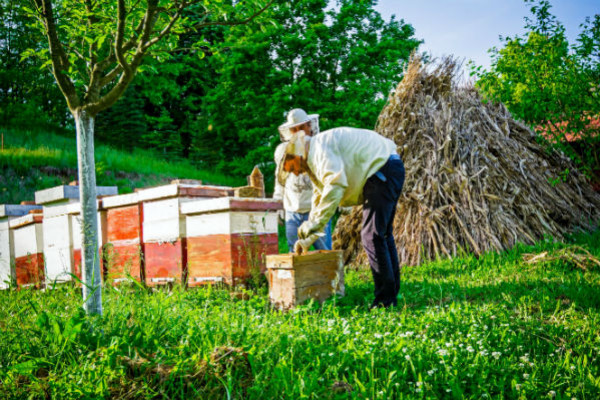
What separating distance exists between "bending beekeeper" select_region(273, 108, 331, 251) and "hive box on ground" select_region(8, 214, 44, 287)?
3.37 meters

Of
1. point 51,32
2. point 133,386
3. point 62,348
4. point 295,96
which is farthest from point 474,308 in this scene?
point 295,96

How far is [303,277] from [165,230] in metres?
1.81

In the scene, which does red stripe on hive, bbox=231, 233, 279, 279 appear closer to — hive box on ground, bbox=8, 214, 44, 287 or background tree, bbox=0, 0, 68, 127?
hive box on ground, bbox=8, 214, 44, 287

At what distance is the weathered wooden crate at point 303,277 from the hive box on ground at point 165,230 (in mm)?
1169

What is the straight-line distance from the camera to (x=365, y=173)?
3.89 meters

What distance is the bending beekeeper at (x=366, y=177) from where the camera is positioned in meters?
3.82

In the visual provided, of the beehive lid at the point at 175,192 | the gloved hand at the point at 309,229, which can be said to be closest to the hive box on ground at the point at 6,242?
the beehive lid at the point at 175,192

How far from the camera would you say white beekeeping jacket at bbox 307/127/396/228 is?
3713mm

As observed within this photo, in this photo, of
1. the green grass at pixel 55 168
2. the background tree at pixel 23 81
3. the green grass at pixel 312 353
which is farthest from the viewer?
the background tree at pixel 23 81

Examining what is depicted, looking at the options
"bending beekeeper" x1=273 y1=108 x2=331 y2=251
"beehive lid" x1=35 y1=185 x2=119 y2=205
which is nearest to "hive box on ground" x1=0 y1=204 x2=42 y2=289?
"beehive lid" x1=35 y1=185 x2=119 y2=205

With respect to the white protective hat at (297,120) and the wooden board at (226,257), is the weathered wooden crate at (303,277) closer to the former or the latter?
the wooden board at (226,257)

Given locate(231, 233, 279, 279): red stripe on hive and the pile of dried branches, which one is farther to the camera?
the pile of dried branches

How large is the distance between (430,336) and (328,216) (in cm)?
129

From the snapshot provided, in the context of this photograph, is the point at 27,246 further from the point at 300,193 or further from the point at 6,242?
the point at 300,193
